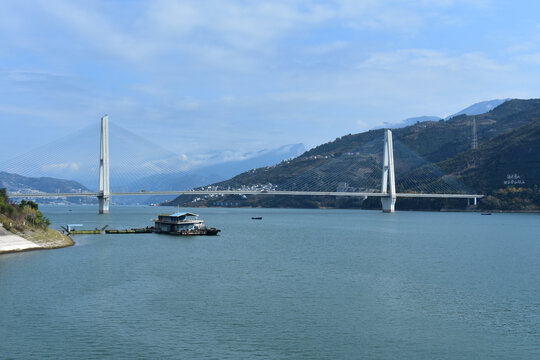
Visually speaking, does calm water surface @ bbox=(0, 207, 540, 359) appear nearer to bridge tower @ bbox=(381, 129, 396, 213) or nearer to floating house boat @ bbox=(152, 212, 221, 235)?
floating house boat @ bbox=(152, 212, 221, 235)

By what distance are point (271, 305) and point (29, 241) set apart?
30.1 metres

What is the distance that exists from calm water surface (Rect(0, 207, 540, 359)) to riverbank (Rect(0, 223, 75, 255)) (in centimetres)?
305

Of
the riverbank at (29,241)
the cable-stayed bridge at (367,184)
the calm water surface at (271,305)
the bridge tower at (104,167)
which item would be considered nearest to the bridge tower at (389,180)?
the cable-stayed bridge at (367,184)

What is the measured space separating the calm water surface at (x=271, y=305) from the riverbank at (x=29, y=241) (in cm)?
305

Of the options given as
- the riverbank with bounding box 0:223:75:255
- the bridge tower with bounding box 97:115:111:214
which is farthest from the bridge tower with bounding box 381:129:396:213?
the riverbank with bounding box 0:223:75:255

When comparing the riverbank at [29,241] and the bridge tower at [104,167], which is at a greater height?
the bridge tower at [104,167]

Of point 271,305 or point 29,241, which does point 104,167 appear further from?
point 271,305

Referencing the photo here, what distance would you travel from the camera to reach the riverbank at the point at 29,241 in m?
41.8

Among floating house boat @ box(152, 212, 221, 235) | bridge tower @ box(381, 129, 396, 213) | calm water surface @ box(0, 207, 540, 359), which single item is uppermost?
bridge tower @ box(381, 129, 396, 213)

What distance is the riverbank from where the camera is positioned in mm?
41781

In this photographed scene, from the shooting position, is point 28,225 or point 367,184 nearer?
point 28,225

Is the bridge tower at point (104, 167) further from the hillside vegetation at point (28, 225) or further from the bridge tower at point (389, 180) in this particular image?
the bridge tower at point (389, 180)

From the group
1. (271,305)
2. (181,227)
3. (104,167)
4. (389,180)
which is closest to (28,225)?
(181,227)

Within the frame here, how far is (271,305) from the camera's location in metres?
23.8
